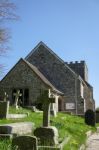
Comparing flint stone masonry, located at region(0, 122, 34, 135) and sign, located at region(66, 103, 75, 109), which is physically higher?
sign, located at region(66, 103, 75, 109)

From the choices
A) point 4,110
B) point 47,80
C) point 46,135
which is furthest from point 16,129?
point 47,80

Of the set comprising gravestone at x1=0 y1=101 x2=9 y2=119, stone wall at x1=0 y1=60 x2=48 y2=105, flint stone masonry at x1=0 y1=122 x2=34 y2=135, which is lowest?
flint stone masonry at x1=0 y1=122 x2=34 y2=135

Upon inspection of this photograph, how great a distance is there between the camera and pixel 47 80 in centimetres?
4316

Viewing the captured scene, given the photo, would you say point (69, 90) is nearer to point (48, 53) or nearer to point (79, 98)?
point (79, 98)

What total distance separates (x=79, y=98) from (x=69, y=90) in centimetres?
166

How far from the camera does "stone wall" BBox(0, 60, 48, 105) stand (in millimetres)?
39281

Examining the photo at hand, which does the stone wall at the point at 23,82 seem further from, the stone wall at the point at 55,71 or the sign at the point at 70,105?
the sign at the point at 70,105

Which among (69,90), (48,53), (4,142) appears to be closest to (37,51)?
(48,53)

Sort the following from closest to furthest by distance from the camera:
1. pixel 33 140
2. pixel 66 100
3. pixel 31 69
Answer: pixel 33 140 < pixel 31 69 < pixel 66 100

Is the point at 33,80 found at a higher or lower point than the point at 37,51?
lower

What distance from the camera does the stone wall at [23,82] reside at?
3928 centimetres

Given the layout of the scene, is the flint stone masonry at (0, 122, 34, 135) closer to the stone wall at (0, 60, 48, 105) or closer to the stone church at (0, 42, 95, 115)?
the stone wall at (0, 60, 48, 105)

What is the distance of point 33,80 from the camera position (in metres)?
39.3

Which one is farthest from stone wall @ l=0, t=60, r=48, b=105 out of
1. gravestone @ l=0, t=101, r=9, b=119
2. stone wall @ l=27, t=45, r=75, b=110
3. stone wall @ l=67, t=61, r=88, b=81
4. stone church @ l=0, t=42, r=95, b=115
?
gravestone @ l=0, t=101, r=9, b=119
